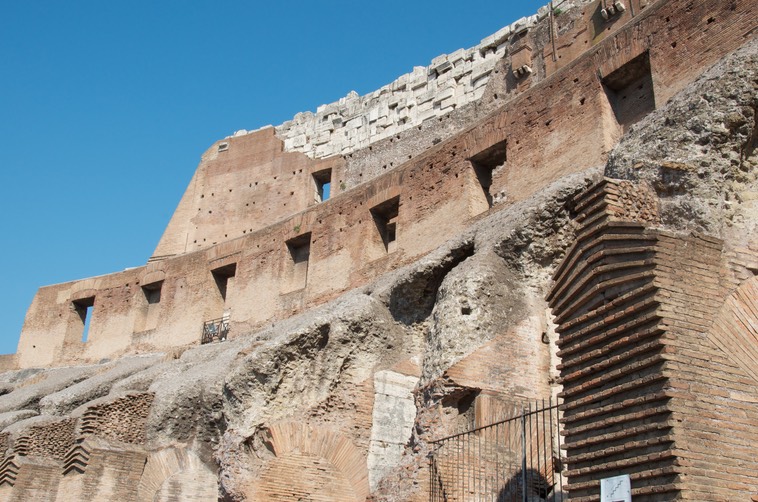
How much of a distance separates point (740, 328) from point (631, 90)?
19.7 ft

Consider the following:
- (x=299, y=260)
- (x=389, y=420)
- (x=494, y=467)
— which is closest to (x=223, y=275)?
(x=299, y=260)

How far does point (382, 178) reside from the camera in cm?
1381

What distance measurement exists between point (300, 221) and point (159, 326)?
16.9 feet

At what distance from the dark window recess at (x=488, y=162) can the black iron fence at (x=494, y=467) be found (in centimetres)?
502

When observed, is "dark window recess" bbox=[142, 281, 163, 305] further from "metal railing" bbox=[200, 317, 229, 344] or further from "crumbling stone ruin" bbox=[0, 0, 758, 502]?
"metal railing" bbox=[200, 317, 229, 344]

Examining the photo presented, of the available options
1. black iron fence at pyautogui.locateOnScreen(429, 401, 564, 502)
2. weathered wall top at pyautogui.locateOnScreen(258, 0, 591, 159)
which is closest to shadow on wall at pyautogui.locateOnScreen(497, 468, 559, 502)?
black iron fence at pyautogui.locateOnScreen(429, 401, 564, 502)

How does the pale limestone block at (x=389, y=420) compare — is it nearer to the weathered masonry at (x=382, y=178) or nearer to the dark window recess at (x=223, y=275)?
the weathered masonry at (x=382, y=178)

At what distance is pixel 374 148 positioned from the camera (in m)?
22.7

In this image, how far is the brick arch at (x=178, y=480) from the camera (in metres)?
12.2

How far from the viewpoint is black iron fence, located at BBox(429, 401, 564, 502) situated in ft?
22.8

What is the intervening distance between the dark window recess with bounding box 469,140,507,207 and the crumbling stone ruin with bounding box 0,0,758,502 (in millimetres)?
81

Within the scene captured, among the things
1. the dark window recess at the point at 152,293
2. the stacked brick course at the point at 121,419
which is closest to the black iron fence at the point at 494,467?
the stacked brick course at the point at 121,419

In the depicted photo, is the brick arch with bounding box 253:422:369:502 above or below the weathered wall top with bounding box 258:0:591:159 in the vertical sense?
below

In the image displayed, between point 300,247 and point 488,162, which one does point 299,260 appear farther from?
point 488,162
